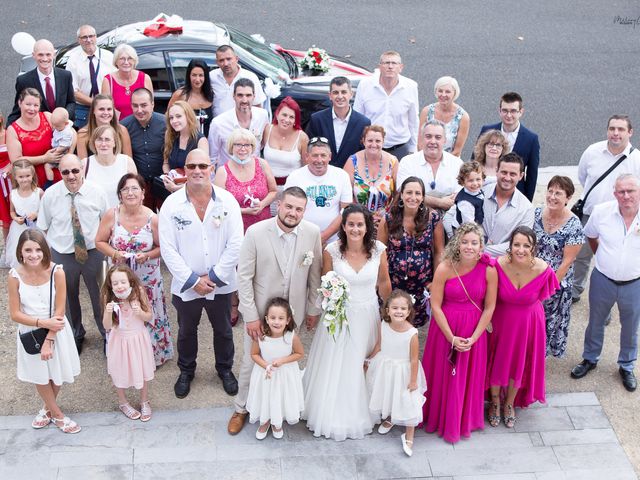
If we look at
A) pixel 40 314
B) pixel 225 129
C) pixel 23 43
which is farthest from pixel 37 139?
pixel 23 43

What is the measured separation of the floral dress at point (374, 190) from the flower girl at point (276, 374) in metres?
1.77

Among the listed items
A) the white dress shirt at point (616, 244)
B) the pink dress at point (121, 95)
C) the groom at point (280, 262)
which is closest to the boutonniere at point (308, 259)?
the groom at point (280, 262)

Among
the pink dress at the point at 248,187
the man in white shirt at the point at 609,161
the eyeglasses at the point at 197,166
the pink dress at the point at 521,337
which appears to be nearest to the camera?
the pink dress at the point at 521,337

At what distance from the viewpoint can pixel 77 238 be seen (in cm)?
674

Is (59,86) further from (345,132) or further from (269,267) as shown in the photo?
(269,267)

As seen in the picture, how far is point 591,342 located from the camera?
7070 millimetres

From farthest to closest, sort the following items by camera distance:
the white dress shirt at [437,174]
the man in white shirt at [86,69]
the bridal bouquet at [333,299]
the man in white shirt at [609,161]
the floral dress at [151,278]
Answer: the man in white shirt at [86,69] → the man in white shirt at [609,161] → the white dress shirt at [437,174] → the floral dress at [151,278] → the bridal bouquet at [333,299]

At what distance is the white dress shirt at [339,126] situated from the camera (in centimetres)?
806

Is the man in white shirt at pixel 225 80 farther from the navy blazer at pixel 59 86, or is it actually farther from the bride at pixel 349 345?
the bride at pixel 349 345

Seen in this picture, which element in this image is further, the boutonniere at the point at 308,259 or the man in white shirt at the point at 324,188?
the man in white shirt at the point at 324,188

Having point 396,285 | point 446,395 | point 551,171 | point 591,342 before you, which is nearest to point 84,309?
point 396,285

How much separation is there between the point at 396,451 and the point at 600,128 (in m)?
Answer: 7.74

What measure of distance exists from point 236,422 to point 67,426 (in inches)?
53.8

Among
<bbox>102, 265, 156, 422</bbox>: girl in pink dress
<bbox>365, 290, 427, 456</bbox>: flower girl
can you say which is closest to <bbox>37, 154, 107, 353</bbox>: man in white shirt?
<bbox>102, 265, 156, 422</bbox>: girl in pink dress
